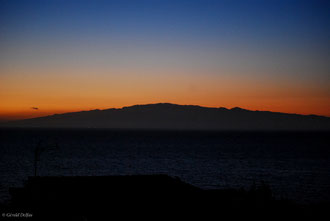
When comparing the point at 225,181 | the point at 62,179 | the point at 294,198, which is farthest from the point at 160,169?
the point at 62,179

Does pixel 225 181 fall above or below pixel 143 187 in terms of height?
below

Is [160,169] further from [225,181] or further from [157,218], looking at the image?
[157,218]

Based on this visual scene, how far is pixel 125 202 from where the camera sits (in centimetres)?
1655

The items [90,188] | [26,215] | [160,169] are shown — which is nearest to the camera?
[26,215]

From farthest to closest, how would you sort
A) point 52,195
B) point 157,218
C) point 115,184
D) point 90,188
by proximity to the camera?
1. point 115,184
2. point 90,188
3. point 52,195
4. point 157,218

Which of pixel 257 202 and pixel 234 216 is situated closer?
pixel 234 216

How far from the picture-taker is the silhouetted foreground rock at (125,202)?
50.6ft

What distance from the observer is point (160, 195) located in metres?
17.8

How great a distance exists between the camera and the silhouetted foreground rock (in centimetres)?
1541

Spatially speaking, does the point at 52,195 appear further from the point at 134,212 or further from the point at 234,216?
the point at 234,216

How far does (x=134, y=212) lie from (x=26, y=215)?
16.7 ft

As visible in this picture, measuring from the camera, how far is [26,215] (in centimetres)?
1644

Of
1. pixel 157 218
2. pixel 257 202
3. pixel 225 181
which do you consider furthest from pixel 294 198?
pixel 157 218

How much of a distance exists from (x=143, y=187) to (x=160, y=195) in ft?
6.59
